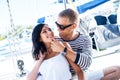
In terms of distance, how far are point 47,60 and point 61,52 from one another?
12 cm

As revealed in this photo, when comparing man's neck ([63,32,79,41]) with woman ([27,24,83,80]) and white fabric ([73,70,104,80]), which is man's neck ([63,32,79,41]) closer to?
woman ([27,24,83,80])

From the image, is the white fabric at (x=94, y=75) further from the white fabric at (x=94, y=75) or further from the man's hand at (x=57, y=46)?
the man's hand at (x=57, y=46)

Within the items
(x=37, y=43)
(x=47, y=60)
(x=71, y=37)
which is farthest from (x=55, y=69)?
(x=71, y=37)

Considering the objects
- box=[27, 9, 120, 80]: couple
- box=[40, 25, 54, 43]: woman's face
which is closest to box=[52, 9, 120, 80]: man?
box=[27, 9, 120, 80]: couple

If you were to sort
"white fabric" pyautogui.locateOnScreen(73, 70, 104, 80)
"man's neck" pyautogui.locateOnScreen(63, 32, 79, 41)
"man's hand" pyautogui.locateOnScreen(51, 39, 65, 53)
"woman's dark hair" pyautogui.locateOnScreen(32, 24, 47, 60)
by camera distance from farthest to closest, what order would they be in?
"white fabric" pyautogui.locateOnScreen(73, 70, 104, 80)
"man's neck" pyautogui.locateOnScreen(63, 32, 79, 41)
"woman's dark hair" pyautogui.locateOnScreen(32, 24, 47, 60)
"man's hand" pyautogui.locateOnScreen(51, 39, 65, 53)

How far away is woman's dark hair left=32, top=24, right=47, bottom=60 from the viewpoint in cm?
164

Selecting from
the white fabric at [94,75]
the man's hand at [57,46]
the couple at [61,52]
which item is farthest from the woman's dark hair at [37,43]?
the white fabric at [94,75]

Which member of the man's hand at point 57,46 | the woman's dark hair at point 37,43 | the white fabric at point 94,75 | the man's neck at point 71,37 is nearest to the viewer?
the man's hand at point 57,46

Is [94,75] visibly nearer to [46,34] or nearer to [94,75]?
[94,75]

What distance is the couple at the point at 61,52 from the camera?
1591mm

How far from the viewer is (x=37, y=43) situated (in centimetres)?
165

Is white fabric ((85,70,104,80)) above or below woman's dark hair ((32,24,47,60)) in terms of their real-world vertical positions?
below

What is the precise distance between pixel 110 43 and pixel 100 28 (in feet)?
1.16

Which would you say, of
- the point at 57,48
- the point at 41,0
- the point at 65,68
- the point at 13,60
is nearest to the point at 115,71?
the point at 65,68
